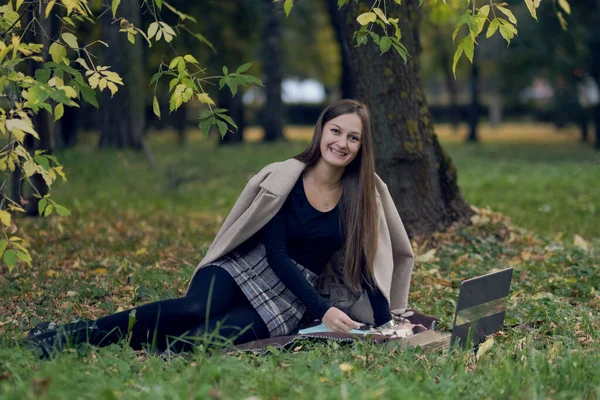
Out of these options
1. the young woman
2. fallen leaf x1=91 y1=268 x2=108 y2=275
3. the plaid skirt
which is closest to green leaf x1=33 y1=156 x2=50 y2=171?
the young woman

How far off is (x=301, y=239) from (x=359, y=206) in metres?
0.39

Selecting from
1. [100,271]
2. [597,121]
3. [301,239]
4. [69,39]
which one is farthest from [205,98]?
[597,121]

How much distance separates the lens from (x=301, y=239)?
4578 millimetres

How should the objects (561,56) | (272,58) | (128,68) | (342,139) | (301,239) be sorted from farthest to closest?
(272,58)
(561,56)
(128,68)
(301,239)
(342,139)

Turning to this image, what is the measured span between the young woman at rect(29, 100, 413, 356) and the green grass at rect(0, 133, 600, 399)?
1.20ft

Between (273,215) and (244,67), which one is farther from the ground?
(244,67)

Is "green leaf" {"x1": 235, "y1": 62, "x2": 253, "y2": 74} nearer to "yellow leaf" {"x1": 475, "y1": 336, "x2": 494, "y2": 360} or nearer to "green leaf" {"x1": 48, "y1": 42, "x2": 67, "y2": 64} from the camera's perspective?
"green leaf" {"x1": 48, "y1": 42, "x2": 67, "y2": 64}

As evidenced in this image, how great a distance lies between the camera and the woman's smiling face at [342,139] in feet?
14.6

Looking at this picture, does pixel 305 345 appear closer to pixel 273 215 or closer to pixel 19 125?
pixel 273 215

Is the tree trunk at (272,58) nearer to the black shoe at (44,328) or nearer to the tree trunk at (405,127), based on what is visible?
the tree trunk at (405,127)

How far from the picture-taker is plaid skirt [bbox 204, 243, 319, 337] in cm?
449

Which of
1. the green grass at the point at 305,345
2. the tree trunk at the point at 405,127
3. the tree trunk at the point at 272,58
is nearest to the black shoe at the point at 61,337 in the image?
the green grass at the point at 305,345

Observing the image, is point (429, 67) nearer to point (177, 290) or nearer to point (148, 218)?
point (148, 218)

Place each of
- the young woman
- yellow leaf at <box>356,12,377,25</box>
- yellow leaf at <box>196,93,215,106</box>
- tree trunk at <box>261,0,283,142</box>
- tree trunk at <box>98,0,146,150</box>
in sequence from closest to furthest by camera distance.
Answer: yellow leaf at <box>356,12,377,25</box> → yellow leaf at <box>196,93,215,106</box> → the young woman → tree trunk at <box>98,0,146,150</box> → tree trunk at <box>261,0,283,142</box>
